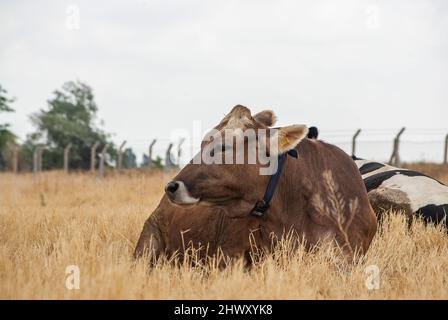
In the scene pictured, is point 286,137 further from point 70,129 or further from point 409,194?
point 70,129

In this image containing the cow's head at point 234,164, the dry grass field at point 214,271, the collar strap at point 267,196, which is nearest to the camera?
the dry grass field at point 214,271

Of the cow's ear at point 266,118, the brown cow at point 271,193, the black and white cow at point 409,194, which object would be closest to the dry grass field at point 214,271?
the brown cow at point 271,193

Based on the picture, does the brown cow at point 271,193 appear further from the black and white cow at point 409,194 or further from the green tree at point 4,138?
the green tree at point 4,138

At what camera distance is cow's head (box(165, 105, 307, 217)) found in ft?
16.0

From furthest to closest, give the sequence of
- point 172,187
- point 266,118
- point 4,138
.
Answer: point 4,138, point 266,118, point 172,187

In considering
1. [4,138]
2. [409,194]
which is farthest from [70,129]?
[409,194]

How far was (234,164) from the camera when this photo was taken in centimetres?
498

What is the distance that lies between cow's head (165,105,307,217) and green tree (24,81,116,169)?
30554 millimetres

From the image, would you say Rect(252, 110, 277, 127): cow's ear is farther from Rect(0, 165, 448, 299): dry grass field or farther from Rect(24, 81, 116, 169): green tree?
Rect(24, 81, 116, 169): green tree

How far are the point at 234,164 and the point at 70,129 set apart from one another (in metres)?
34.0

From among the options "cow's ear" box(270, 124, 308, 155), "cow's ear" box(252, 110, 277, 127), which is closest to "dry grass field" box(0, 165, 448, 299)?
"cow's ear" box(270, 124, 308, 155)

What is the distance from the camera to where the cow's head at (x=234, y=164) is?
489cm

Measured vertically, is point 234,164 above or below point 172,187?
above

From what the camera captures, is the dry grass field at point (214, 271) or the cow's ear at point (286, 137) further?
the cow's ear at point (286, 137)
